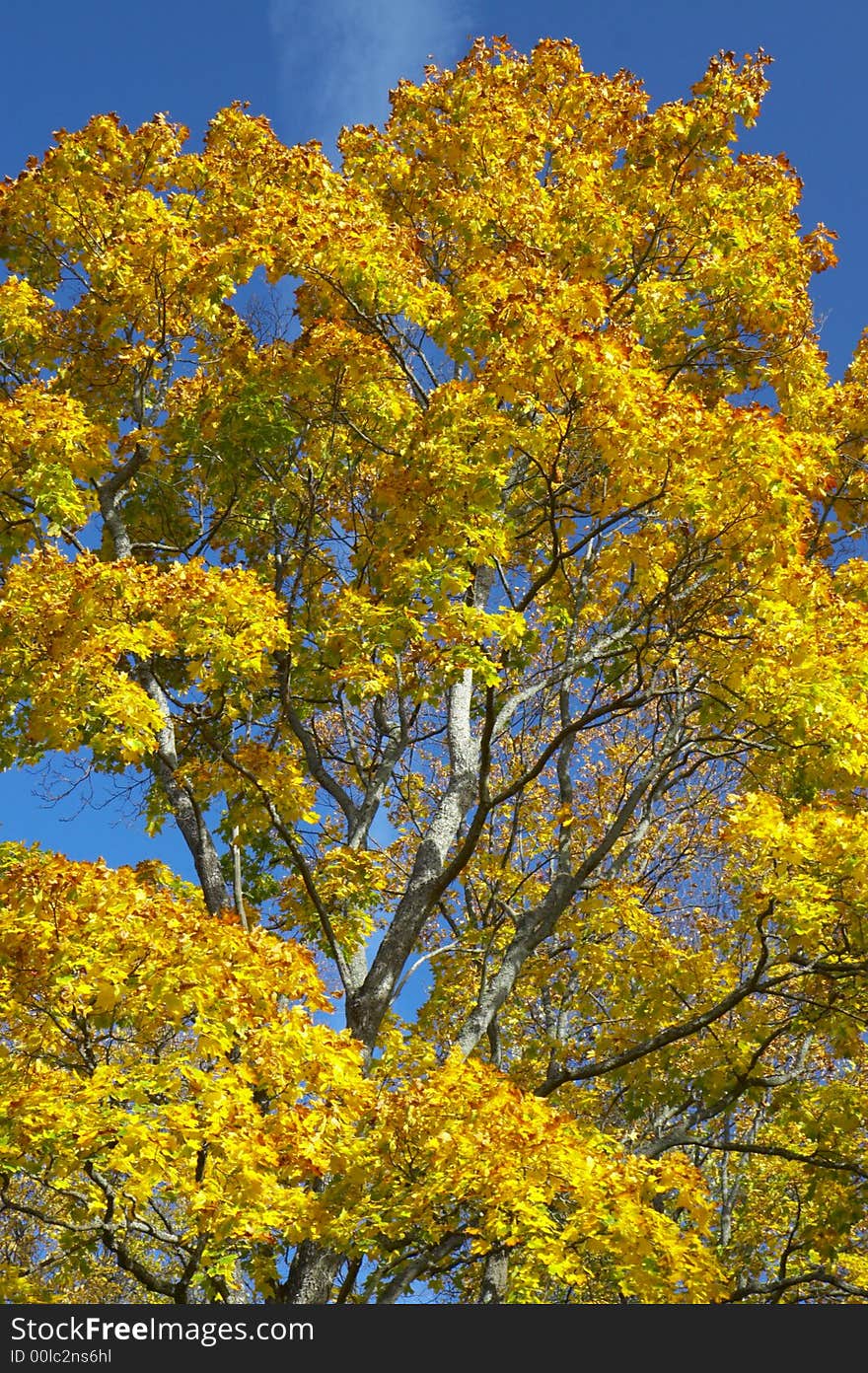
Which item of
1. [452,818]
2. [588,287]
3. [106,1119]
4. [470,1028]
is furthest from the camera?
[452,818]

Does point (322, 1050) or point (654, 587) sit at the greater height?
point (654, 587)

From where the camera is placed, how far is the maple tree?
649 cm

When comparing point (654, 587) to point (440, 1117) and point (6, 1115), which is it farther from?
point (6, 1115)

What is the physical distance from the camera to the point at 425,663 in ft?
30.5

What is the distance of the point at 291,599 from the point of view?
32.3 feet

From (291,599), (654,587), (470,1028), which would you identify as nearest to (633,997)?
(470,1028)

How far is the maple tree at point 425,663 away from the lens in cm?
649

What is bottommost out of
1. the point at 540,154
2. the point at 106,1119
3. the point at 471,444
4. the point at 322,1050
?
the point at 106,1119

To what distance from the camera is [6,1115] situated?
6168 mm

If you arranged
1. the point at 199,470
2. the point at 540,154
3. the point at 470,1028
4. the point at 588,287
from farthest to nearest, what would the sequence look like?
the point at 540,154 < the point at 199,470 < the point at 470,1028 < the point at 588,287

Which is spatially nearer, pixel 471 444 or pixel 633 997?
pixel 471 444

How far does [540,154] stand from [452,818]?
274 inches

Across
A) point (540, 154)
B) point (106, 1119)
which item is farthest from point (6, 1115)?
point (540, 154)

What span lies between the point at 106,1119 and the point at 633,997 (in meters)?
6.53
